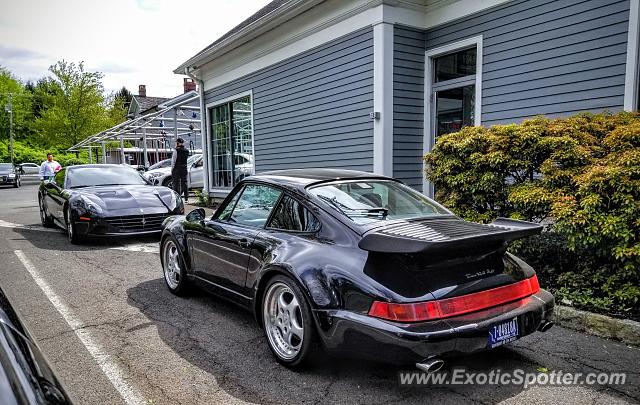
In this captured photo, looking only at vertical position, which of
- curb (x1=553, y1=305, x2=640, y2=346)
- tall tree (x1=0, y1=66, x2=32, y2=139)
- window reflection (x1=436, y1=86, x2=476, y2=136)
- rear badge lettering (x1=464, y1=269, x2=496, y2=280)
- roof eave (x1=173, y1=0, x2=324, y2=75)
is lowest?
curb (x1=553, y1=305, x2=640, y2=346)

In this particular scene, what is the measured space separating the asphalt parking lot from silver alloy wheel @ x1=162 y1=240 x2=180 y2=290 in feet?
0.55

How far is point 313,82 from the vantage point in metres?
9.80

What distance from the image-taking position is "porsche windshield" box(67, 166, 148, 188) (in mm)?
8727

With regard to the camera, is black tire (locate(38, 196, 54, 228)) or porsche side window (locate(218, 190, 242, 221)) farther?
black tire (locate(38, 196, 54, 228))

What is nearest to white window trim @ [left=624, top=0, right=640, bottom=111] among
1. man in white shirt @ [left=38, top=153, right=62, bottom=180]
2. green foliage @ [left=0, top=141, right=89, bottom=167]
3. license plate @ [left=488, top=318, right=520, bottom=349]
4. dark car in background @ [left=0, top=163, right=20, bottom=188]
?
license plate @ [left=488, top=318, right=520, bottom=349]

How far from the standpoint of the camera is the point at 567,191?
4.42 meters

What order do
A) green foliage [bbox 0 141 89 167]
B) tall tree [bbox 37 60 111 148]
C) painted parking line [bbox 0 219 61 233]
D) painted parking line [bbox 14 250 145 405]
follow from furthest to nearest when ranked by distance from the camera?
green foliage [bbox 0 141 89 167], tall tree [bbox 37 60 111 148], painted parking line [bbox 0 219 61 233], painted parking line [bbox 14 250 145 405]

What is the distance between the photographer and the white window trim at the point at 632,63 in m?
5.54

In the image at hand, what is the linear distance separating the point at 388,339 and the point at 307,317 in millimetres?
594

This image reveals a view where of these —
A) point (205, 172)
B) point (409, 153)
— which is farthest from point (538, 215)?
point (205, 172)

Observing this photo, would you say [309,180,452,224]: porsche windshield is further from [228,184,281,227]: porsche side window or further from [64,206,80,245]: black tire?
[64,206,80,245]: black tire

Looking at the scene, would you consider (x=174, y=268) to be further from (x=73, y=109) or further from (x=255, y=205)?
(x=73, y=109)

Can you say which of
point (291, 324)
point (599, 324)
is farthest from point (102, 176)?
point (599, 324)

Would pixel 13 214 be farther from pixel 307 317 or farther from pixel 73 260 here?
pixel 307 317
